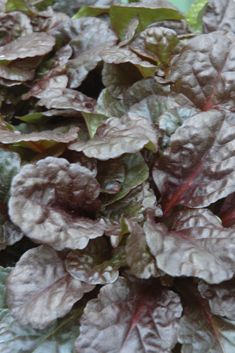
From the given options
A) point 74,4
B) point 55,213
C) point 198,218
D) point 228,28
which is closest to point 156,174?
point 198,218

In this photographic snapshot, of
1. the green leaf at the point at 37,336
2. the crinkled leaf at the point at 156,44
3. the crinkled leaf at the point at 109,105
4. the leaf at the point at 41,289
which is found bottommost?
the green leaf at the point at 37,336

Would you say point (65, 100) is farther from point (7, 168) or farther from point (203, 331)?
point (203, 331)

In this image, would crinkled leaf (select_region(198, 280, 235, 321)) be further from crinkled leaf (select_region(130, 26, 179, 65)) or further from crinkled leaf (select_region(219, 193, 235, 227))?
crinkled leaf (select_region(130, 26, 179, 65))

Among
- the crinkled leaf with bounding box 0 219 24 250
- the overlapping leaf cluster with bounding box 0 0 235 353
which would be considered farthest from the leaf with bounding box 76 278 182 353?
the crinkled leaf with bounding box 0 219 24 250

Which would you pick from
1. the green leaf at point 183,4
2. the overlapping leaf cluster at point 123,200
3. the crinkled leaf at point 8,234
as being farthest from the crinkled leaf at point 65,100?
the green leaf at point 183,4

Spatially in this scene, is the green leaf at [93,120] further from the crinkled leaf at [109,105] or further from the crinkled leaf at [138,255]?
the crinkled leaf at [138,255]

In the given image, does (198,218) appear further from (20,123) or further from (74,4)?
(74,4)
